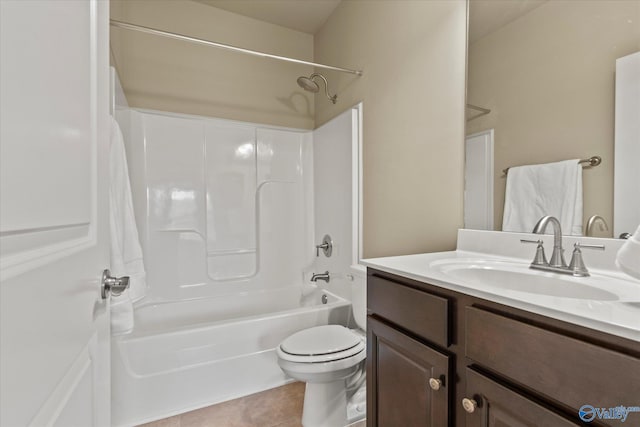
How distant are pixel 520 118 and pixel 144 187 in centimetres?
237

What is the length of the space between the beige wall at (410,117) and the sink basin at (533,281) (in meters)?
0.37

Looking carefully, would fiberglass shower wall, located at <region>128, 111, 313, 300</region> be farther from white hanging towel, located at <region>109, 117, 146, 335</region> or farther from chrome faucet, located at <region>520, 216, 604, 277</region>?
chrome faucet, located at <region>520, 216, 604, 277</region>

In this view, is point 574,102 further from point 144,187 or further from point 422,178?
point 144,187

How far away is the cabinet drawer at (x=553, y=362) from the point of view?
1.67 ft

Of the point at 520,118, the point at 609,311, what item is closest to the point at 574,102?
the point at 520,118

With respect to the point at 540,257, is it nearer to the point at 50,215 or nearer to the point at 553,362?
the point at 553,362

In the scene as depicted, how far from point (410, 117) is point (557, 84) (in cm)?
67

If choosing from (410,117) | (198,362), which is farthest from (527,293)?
(198,362)

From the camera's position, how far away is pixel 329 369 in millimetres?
1401

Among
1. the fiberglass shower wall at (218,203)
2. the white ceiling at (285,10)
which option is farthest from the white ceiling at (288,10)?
the fiberglass shower wall at (218,203)

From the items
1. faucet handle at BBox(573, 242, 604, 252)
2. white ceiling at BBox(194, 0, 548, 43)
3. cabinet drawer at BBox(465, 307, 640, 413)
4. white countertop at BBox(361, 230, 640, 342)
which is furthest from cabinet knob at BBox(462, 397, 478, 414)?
white ceiling at BBox(194, 0, 548, 43)

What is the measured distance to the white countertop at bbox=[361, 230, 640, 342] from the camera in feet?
1.79

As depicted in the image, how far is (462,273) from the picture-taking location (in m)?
1.07

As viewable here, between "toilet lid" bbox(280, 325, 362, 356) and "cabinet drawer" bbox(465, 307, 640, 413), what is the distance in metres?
0.86
